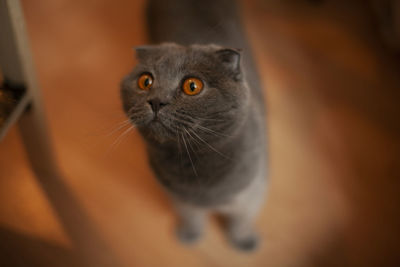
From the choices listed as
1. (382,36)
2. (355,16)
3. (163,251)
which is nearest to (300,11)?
(355,16)

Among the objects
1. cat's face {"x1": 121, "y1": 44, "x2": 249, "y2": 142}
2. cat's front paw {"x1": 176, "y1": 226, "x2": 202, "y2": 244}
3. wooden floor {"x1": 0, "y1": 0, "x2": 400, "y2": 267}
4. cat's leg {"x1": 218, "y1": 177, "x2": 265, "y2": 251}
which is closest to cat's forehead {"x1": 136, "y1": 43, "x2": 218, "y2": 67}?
cat's face {"x1": 121, "y1": 44, "x2": 249, "y2": 142}

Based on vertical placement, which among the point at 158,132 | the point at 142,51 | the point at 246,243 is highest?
the point at 142,51

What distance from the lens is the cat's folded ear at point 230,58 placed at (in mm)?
716

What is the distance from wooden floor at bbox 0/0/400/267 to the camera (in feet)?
3.81

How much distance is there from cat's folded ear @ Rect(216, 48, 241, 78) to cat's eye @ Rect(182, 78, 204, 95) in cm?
8

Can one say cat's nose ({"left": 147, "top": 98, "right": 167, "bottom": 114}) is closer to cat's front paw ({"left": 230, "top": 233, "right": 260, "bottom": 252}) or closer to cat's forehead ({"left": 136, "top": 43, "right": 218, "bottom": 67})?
cat's forehead ({"left": 136, "top": 43, "right": 218, "bottom": 67})

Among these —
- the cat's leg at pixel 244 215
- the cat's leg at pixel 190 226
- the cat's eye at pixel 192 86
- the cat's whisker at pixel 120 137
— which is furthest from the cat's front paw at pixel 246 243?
the cat's eye at pixel 192 86

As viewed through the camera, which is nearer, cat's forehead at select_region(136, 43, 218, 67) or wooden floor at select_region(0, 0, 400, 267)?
cat's forehead at select_region(136, 43, 218, 67)

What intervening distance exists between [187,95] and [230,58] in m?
0.13

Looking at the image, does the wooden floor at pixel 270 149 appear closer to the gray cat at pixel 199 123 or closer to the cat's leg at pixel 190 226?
the cat's leg at pixel 190 226

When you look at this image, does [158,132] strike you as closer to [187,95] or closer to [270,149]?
[187,95]

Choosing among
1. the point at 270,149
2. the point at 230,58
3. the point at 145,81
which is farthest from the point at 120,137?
the point at 270,149

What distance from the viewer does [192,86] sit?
2.32ft

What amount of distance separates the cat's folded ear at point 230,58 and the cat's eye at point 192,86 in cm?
8
